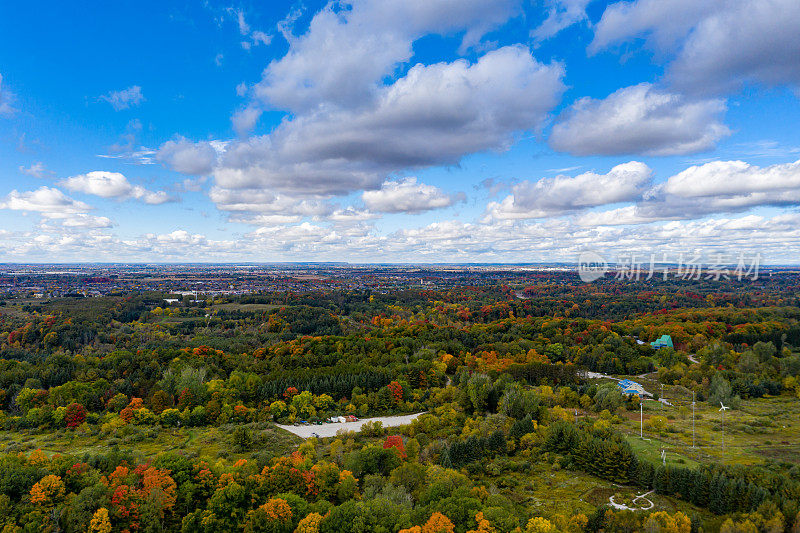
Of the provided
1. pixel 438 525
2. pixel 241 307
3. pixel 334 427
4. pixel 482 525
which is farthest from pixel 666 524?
pixel 241 307

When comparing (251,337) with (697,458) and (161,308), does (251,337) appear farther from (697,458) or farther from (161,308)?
(697,458)

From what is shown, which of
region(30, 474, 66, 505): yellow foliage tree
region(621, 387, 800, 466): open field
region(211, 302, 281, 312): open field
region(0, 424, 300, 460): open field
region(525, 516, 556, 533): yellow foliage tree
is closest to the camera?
region(525, 516, 556, 533): yellow foliage tree

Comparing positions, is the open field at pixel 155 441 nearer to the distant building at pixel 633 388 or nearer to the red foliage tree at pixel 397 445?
the red foliage tree at pixel 397 445

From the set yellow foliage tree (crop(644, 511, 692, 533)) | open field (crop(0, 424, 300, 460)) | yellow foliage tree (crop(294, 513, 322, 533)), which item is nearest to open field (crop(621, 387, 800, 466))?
yellow foliage tree (crop(644, 511, 692, 533))

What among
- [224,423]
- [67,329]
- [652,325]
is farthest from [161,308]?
[652,325]

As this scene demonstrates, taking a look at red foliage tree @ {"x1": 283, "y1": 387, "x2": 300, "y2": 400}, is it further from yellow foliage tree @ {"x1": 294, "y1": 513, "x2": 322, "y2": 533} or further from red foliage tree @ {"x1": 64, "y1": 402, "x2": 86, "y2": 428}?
yellow foliage tree @ {"x1": 294, "y1": 513, "x2": 322, "y2": 533}

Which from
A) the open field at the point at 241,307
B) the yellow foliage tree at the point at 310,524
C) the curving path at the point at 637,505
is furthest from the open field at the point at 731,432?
A: the open field at the point at 241,307

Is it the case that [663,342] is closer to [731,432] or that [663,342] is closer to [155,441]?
[731,432]

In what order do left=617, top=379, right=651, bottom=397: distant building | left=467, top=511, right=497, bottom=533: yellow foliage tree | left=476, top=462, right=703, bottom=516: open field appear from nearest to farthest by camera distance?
left=467, top=511, right=497, bottom=533: yellow foliage tree
left=476, top=462, right=703, bottom=516: open field
left=617, top=379, right=651, bottom=397: distant building
